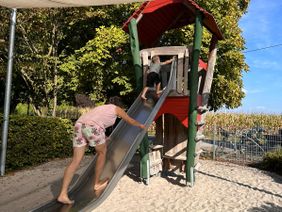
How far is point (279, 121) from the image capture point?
22.3 metres

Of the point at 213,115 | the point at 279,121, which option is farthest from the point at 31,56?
the point at 279,121

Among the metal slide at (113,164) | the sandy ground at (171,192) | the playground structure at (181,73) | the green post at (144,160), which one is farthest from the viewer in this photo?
the green post at (144,160)

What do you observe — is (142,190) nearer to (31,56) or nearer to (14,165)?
(14,165)

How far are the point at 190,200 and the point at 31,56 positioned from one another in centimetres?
1076

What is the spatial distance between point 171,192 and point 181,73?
2.63 metres

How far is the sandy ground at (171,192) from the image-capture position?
22.5ft

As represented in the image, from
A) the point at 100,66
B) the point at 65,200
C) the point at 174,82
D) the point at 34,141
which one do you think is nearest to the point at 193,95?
the point at 174,82

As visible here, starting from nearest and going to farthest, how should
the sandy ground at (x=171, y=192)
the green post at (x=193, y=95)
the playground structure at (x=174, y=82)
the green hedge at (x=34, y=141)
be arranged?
the sandy ground at (x=171, y=192) < the playground structure at (x=174, y=82) < the green post at (x=193, y=95) < the green hedge at (x=34, y=141)

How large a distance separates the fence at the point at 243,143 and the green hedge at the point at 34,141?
5.41 metres

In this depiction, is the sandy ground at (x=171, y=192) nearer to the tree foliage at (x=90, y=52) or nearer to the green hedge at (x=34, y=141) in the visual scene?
the green hedge at (x=34, y=141)

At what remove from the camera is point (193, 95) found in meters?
7.93

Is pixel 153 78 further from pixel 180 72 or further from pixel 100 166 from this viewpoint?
pixel 100 166

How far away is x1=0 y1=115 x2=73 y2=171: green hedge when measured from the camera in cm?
1036

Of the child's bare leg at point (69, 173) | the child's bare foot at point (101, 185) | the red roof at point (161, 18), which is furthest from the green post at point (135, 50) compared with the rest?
the child's bare leg at point (69, 173)
